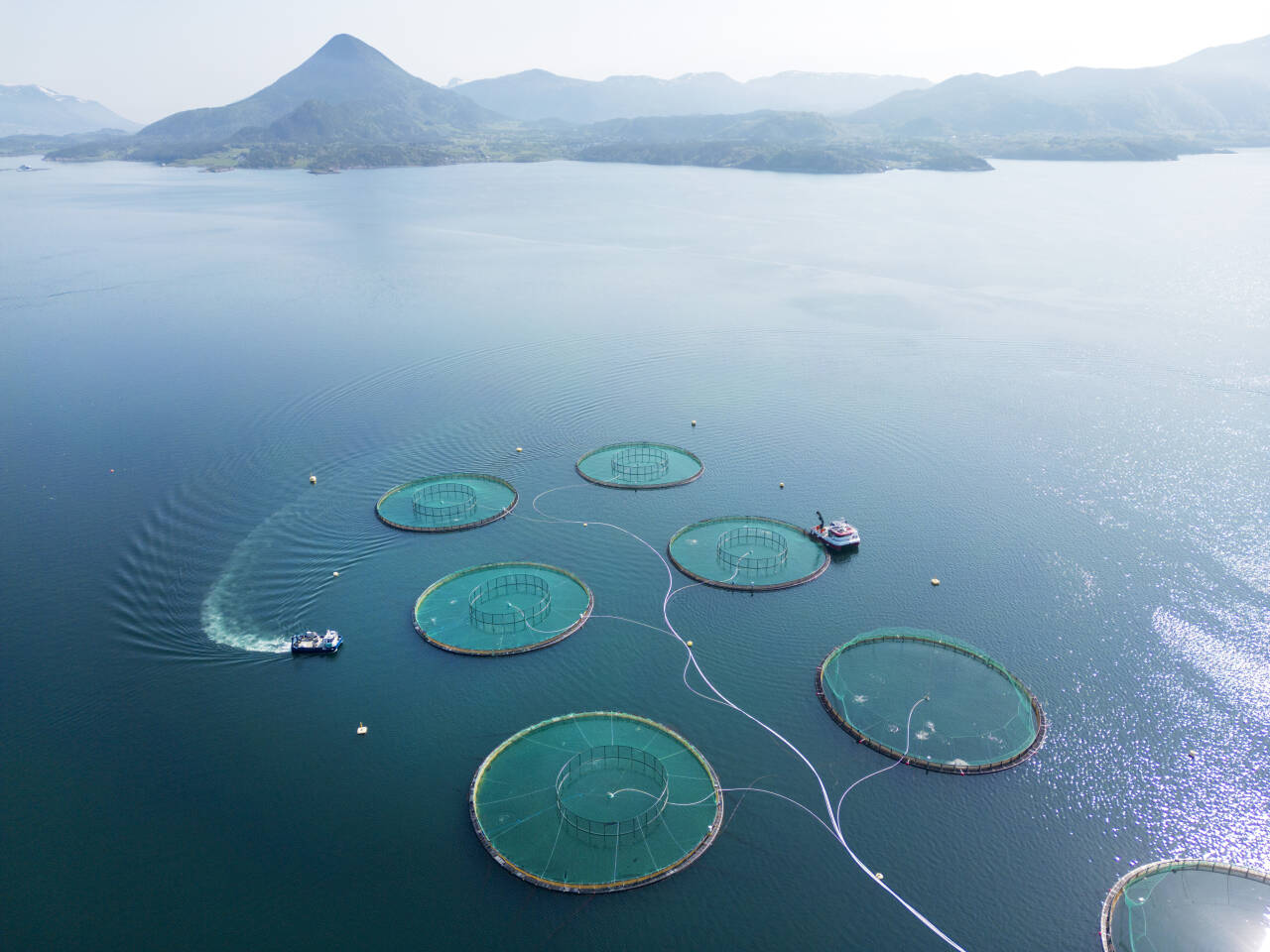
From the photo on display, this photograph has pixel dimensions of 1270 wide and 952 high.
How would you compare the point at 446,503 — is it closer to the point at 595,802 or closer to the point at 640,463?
the point at 640,463

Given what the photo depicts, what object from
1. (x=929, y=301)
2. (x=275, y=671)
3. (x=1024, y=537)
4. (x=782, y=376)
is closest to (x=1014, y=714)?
(x=1024, y=537)

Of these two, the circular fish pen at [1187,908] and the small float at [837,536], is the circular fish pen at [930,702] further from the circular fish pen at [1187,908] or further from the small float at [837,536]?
the small float at [837,536]

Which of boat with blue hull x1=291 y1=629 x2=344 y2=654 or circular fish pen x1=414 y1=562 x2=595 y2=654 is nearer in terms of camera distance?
boat with blue hull x1=291 y1=629 x2=344 y2=654

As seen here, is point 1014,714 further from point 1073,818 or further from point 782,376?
point 782,376

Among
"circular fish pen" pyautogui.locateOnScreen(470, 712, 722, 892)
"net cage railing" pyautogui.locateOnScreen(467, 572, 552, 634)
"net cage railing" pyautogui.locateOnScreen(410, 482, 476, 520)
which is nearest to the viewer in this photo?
"circular fish pen" pyautogui.locateOnScreen(470, 712, 722, 892)

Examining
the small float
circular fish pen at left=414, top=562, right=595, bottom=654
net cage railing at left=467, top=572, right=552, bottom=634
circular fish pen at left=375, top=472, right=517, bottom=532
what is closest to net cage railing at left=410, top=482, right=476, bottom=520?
circular fish pen at left=375, top=472, right=517, bottom=532

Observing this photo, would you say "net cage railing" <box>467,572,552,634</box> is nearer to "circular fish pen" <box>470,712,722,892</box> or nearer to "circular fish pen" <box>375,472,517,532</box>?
"circular fish pen" <box>375,472,517,532</box>
